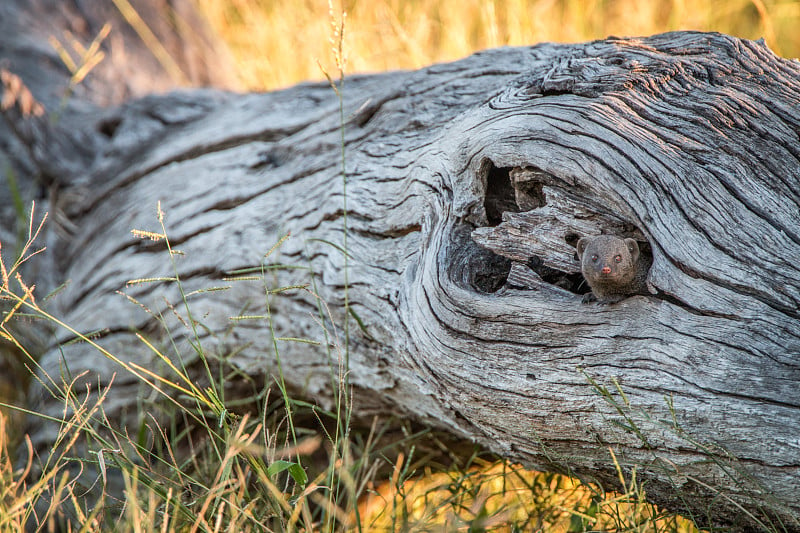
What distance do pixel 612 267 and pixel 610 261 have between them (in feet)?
0.06

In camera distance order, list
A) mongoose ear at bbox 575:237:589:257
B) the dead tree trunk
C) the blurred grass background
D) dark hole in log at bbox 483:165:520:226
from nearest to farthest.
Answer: the dead tree trunk < mongoose ear at bbox 575:237:589:257 < dark hole in log at bbox 483:165:520:226 < the blurred grass background

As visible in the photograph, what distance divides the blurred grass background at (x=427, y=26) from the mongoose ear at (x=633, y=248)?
343cm

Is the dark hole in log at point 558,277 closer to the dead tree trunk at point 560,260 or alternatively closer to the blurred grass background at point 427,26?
the dead tree trunk at point 560,260

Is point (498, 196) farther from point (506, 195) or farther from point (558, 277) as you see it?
point (558, 277)

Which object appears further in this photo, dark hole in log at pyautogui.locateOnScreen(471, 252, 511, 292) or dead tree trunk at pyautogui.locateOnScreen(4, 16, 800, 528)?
dark hole in log at pyautogui.locateOnScreen(471, 252, 511, 292)

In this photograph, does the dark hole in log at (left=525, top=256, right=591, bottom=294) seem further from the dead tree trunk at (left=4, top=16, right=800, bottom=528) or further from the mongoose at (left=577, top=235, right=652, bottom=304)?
the mongoose at (left=577, top=235, right=652, bottom=304)

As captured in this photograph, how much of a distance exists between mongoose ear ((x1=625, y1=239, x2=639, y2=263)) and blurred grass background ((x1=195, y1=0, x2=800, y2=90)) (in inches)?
135

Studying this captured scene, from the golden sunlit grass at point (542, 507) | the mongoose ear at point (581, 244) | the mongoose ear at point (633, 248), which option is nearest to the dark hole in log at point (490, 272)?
the mongoose ear at point (581, 244)

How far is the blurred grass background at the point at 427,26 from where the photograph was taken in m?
5.29

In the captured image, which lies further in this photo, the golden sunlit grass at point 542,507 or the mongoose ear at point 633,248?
the golden sunlit grass at point 542,507

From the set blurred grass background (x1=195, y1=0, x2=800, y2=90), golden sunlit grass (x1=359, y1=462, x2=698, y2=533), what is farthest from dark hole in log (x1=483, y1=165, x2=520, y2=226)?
blurred grass background (x1=195, y1=0, x2=800, y2=90)

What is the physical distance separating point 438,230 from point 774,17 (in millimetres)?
4683

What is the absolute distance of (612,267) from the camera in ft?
6.23

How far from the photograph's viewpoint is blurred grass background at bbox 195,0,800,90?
5293 mm
